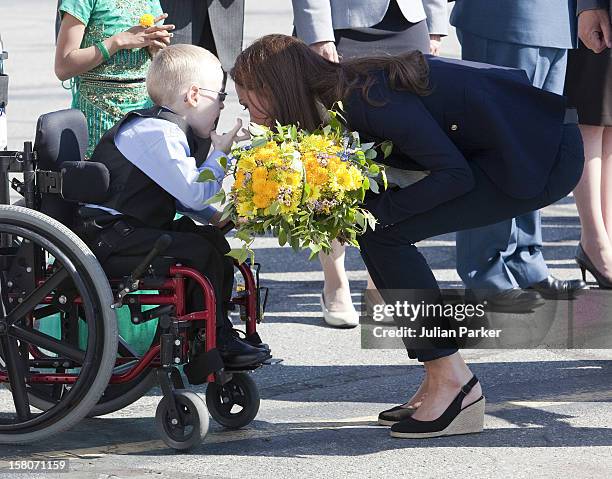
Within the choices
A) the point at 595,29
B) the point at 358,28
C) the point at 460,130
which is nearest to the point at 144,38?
the point at 358,28

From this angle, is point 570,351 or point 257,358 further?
point 570,351

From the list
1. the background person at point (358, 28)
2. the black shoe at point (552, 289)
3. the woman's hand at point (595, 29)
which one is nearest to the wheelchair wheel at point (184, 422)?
the background person at point (358, 28)

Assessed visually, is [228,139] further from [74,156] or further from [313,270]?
[313,270]

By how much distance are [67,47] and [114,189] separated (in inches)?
44.7

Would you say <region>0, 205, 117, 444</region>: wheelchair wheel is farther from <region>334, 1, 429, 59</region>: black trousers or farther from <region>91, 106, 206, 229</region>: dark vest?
<region>334, 1, 429, 59</region>: black trousers

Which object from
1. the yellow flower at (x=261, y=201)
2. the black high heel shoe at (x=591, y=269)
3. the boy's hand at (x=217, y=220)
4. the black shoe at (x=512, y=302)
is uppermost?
the yellow flower at (x=261, y=201)

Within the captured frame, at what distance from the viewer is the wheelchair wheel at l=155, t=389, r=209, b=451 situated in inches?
154

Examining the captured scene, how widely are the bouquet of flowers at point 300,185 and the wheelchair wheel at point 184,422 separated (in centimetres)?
44

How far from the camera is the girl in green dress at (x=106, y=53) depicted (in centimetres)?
495

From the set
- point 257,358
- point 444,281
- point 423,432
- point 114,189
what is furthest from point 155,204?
point 444,281

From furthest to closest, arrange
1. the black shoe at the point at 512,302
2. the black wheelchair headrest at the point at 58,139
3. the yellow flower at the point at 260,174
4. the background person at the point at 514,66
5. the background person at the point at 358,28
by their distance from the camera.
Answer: the black shoe at the point at 512,302 < the background person at the point at 514,66 < the background person at the point at 358,28 < the black wheelchair headrest at the point at 58,139 < the yellow flower at the point at 260,174

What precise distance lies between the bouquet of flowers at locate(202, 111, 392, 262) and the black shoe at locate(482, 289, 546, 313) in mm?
1723

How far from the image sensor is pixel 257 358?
4070 millimetres

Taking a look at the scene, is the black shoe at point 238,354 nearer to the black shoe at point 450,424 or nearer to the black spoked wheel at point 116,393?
the black spoked wheel at point 116,393
